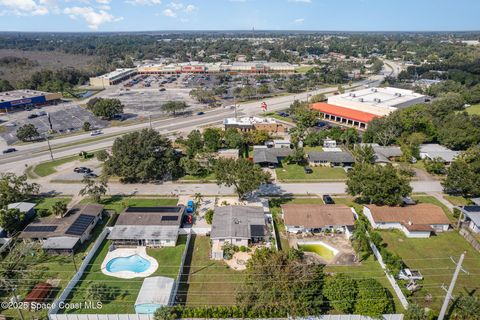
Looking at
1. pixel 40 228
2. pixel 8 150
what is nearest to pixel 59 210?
pixel 40 228

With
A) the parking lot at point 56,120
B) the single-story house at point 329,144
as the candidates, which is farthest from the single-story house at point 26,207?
the single-story house at point 329,144

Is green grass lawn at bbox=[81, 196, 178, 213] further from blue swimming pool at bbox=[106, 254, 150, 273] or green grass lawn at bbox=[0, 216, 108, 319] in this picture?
blue swimming pool at bbox=[106, 254, 150, 273]

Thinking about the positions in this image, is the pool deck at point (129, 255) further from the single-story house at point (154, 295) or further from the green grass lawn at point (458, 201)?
the green grass lawn at point (458, 201)

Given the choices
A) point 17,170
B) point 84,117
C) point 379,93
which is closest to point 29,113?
point 84,117

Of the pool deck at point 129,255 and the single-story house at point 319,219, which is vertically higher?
the single-story house at point 319,219

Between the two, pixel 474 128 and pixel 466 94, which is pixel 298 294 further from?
pixel 466 94

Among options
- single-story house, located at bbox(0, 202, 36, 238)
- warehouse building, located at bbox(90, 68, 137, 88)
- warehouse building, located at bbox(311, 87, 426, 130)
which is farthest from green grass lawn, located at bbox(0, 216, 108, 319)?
warehouse building, located at bbox(90, 68, 137, 88)
